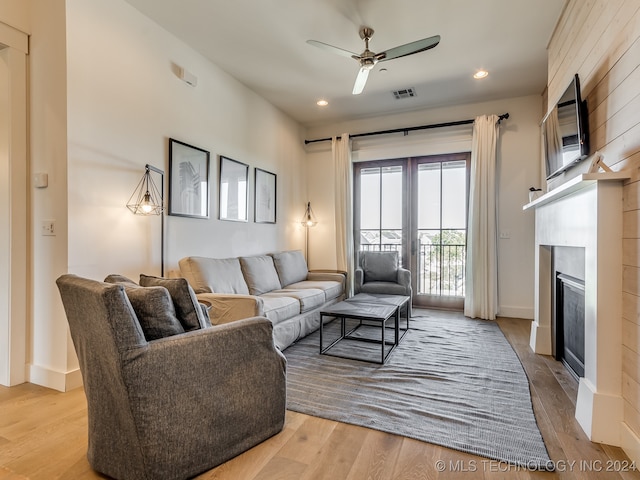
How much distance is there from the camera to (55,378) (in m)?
2.33

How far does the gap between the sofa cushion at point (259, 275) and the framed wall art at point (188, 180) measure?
2.26ft

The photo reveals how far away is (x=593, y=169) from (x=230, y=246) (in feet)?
10.8

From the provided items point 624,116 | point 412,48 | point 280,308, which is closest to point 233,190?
point 280,308

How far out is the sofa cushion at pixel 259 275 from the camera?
3592mm

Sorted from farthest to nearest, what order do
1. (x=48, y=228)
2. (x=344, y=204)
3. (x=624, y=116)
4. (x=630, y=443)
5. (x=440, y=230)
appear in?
(x=344, y=204), (x=440, y=230), (x=48, y=228), (x=624, y=116), (x=630, y=443)

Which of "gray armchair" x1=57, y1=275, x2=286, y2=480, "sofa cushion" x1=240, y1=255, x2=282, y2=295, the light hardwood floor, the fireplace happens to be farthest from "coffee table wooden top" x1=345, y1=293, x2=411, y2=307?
"gray armchair" x1=57, y1=275, x2=286, y2=480

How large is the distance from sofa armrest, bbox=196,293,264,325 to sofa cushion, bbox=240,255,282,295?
80 centimetres

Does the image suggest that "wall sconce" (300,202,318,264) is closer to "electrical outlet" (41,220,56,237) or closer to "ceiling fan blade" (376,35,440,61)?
"ceiling fan blade" (376,35,440,61)

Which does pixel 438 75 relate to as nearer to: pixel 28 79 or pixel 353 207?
pixel 353 207

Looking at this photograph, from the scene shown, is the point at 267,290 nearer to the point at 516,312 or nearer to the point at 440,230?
the point at 440,230

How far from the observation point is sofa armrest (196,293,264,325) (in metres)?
2.62

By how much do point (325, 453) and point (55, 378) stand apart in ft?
6.58

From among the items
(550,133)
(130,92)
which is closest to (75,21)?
(130,92)

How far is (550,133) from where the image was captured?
2.82 metres
